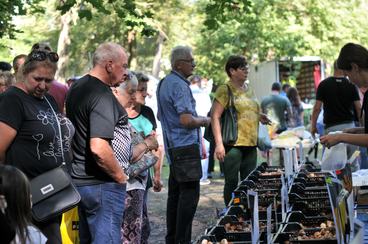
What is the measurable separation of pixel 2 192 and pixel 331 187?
1700 mm

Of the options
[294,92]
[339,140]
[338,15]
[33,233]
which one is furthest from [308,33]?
[33,233]

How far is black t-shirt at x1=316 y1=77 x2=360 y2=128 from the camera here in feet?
29.9

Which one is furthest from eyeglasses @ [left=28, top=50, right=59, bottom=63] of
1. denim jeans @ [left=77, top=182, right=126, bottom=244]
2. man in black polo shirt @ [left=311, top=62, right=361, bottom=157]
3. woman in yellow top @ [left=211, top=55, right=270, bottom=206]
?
man in black polo shirt @ [left=311, top=62, right=361, bottom=157]

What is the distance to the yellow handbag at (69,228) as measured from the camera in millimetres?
5448

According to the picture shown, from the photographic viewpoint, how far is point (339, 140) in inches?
202

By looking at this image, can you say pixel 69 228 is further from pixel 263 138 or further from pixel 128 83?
pixel 263 138

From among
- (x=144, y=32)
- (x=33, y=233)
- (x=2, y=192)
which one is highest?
(x=144, y=32)

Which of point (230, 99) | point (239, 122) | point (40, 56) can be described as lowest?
point (239, 122)

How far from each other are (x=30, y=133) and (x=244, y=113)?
149 inches

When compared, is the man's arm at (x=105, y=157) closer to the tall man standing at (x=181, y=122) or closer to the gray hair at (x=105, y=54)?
the gray hair at (x=105, y=54)

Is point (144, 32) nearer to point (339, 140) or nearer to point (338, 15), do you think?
point (339, 140)

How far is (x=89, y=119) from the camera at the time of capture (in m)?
4.61

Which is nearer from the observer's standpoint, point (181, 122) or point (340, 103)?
point (181, 122)

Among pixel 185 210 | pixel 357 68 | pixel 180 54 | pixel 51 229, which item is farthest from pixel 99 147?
pixel 180 54
